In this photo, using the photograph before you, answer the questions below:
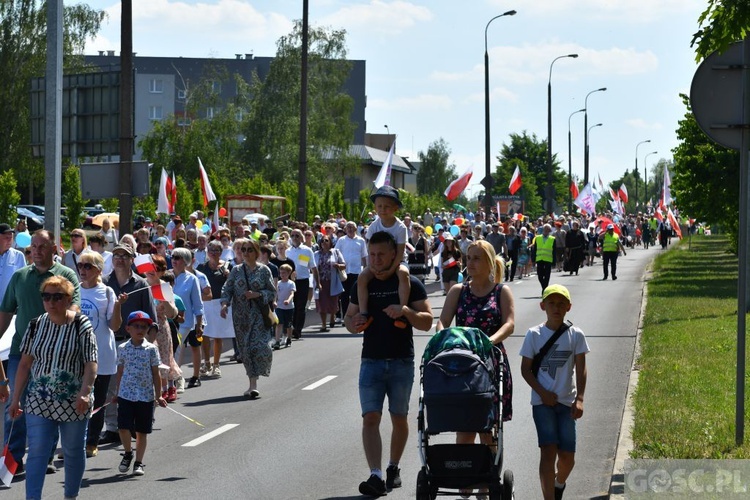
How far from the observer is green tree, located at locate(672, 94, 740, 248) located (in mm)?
36000

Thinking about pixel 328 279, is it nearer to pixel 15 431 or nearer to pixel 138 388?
pixel 138 388

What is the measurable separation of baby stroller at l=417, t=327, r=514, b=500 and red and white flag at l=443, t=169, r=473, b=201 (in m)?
36.0

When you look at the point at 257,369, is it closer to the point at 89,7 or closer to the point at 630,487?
the point at 630,487

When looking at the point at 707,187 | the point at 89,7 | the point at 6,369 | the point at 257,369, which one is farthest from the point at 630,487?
the point at 89,7

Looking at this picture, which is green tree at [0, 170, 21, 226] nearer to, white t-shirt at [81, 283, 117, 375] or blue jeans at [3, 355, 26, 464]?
white t-shirt at [81, 283, 117, 375]

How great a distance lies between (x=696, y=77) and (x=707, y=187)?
2778cm

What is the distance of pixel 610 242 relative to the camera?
1540 inches

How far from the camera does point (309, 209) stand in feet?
217

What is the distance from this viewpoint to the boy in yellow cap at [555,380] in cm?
793

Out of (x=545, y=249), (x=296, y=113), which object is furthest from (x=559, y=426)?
(x=296, y=113)

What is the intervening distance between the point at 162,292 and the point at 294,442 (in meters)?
2.75

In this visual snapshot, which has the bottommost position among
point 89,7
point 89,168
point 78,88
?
point 89,168

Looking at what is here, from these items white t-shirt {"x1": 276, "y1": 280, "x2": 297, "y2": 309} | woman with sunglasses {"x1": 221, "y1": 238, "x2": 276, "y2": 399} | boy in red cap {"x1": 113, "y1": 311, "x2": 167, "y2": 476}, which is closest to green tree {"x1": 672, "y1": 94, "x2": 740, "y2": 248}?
white t-shirt {"x1": 276, "y1": 280, "x2": 297, "y2": 309}

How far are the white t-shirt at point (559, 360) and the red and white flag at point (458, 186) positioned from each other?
3564 cm
